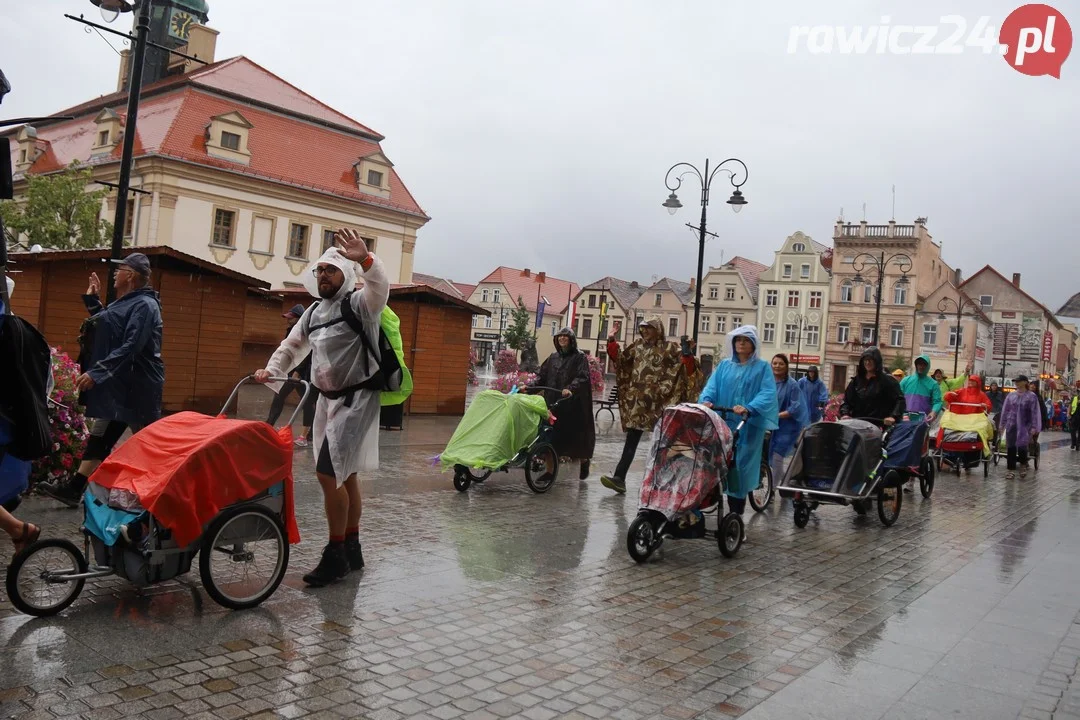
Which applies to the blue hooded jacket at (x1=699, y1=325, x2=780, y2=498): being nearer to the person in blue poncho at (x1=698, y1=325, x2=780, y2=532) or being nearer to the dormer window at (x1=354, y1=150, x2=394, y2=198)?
the person in blue poncho at (x1=698, y1=325, x2=780, y2=532)

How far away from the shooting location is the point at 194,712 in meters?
3.78

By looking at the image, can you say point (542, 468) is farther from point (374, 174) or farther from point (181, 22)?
point (181, 22)

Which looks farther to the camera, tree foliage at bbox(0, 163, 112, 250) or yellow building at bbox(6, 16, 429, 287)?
yellow building at bbox(6, 16, 429, 287)

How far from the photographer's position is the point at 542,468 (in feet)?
34.8

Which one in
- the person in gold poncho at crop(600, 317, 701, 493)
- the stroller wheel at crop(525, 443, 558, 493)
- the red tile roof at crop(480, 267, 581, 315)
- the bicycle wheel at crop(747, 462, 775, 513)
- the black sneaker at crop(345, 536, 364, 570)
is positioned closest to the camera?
the black sneaker at crop(345, 536, 364, 570)

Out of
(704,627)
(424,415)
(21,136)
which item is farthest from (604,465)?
(21,136)

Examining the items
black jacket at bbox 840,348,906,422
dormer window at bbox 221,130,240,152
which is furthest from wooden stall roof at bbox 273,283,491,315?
dormer window at bbox 221,130,240,152

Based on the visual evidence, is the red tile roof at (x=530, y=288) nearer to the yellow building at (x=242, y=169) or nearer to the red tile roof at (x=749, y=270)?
the red tile roof at (x=749, y=270)

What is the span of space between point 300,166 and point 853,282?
45855mm

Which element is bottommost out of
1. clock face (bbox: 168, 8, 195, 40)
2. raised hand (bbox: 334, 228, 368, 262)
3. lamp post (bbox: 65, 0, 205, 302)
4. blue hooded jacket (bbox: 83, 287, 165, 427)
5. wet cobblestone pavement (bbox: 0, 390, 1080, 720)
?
wet cobblestone pavement (bbox: 0, 390, 1080, 720)

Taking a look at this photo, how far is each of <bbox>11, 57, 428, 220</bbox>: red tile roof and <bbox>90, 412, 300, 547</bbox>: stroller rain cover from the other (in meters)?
38.9

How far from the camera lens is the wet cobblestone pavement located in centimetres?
414

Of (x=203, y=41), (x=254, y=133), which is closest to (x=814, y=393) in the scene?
(x=254, y=133)

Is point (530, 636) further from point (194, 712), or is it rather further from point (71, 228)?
point (71, 228)
